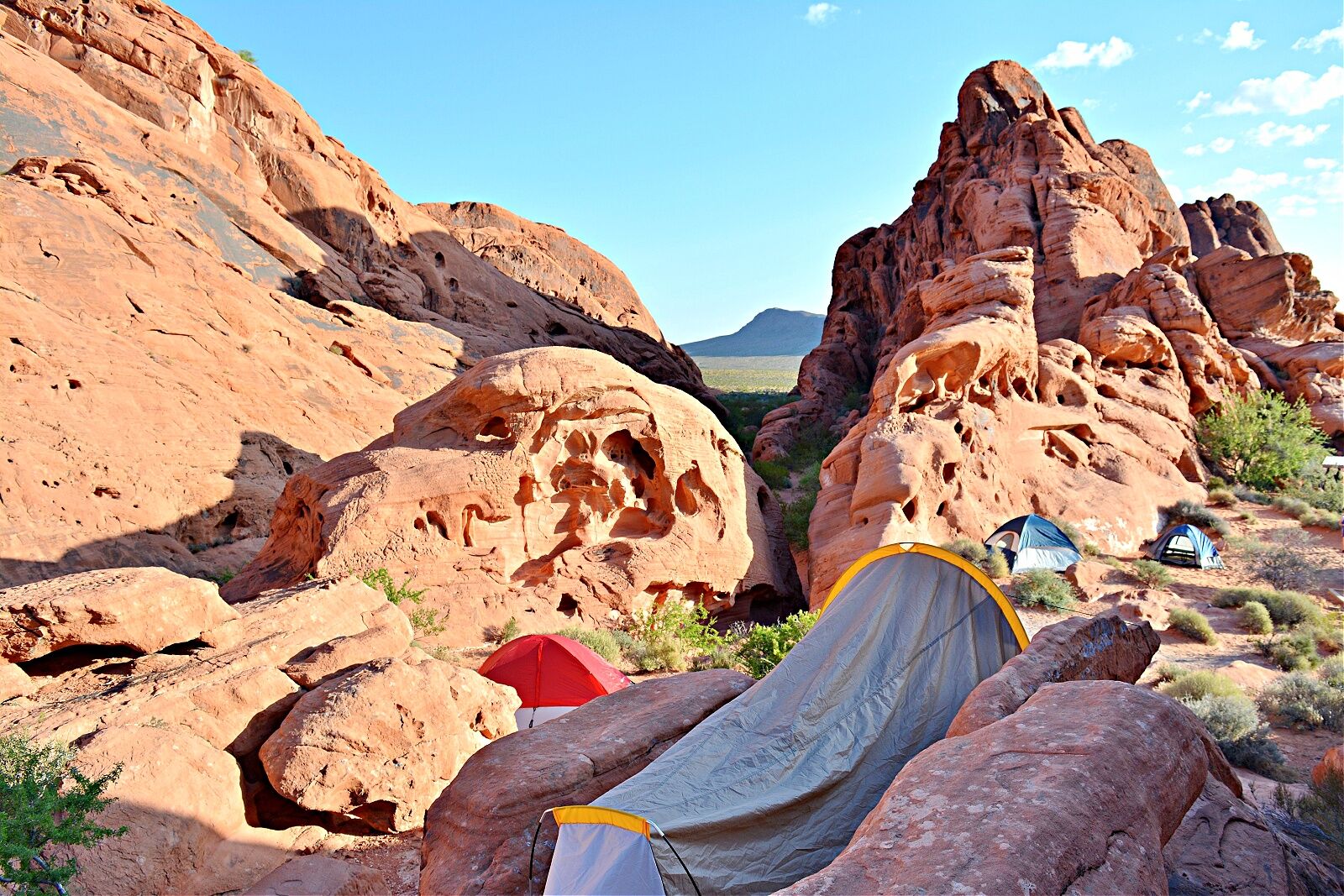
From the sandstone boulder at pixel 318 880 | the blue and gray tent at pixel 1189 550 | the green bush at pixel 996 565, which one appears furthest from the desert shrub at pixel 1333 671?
the sandstone boulder at pixel 318 880

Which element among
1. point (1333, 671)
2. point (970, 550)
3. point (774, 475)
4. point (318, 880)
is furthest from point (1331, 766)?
point (774, 475)

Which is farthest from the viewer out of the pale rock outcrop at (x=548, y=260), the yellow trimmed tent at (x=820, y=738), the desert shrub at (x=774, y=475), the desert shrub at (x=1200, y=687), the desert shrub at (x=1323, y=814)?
the pale rock outcrop at (x=548, y=260)

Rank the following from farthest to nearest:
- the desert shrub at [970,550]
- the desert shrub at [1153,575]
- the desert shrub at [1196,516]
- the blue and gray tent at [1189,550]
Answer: the desert shrub at [1196,516]
the blue and gray tent at [1189,550]
the desert shrub at [970,550]
the desert shrub at [1153,575]

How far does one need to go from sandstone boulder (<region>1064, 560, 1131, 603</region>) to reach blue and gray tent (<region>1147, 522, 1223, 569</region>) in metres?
1.93

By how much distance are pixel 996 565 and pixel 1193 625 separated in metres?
3.17

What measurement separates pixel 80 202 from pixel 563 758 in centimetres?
2175

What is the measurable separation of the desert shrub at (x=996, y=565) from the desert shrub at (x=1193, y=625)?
8.77 feet

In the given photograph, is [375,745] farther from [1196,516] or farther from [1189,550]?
[1196,516]

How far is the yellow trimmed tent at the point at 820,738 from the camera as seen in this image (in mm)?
3836

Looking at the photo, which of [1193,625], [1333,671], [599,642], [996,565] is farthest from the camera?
[996,565]

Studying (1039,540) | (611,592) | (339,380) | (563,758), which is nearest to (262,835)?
(563,758)

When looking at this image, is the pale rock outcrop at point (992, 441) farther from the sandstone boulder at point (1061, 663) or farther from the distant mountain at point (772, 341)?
the distant mountain at point (772, 341)

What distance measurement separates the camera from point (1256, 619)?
460 inches

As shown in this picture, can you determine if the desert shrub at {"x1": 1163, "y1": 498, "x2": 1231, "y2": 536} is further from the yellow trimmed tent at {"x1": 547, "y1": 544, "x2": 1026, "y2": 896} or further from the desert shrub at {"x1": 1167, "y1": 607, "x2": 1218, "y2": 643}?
the yellow trimmed tent at {"x1": 547, "y1": 544, "x2": 1026, "y2": 896}
